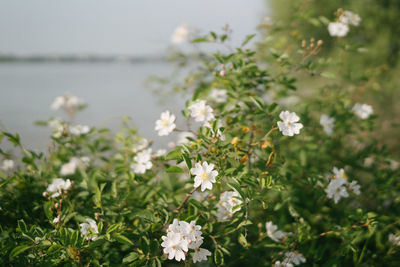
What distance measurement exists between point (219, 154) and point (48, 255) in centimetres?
69

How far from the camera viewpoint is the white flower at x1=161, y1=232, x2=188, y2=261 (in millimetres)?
911

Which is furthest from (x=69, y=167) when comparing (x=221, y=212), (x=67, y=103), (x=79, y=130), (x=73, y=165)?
(x=221, y=212)

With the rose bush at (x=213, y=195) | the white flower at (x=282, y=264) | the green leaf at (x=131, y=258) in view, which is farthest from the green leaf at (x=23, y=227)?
the white flower at (x=282, y=264)

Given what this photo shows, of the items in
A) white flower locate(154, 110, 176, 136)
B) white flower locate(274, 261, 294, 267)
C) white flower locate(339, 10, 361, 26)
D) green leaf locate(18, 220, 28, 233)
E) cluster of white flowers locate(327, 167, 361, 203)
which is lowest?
white flower locate(274, 261, 294, 267)

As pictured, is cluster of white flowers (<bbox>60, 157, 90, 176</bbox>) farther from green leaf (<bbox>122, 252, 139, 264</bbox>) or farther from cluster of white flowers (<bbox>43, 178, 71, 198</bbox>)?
green leaf (<bbox>122, 252, 139, 264</bbox>)

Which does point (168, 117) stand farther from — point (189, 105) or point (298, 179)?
point (298, 179)

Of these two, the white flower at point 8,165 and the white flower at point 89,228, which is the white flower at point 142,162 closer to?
the white flower at point 89,228

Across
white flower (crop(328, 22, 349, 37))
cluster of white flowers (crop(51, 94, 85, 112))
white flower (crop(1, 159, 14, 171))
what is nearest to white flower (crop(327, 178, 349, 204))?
white flower (crop(328, 22, 349, 37))

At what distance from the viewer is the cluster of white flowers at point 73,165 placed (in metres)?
1.52

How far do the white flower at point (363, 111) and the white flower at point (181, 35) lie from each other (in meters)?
1.24

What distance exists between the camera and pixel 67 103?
2.13 m

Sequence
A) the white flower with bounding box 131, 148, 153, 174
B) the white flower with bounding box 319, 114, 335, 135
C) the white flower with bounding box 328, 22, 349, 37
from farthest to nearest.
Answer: the white flower with bounding box 328, 22, 349, 37
the white flower with bounding box 319, 114, 335, 135
the white flower with bounding box 131, 148, 153, 174

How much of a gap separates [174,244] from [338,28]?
164cm

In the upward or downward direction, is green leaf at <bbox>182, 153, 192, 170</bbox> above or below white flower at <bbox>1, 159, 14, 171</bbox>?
above
